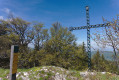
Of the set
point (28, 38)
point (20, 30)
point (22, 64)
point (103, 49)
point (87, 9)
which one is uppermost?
point (87, 9)

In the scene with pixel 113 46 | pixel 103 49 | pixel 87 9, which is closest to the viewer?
pixel 113 46

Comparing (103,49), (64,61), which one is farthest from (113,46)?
(64,61)

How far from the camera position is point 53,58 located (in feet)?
37.6

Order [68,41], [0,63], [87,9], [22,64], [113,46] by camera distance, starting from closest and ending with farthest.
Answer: [113,46], [0,63], [22,64], [68,41], [87,9]

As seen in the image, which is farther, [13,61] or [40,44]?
[40,44]

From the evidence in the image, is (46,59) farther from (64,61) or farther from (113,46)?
Result: (113,46)

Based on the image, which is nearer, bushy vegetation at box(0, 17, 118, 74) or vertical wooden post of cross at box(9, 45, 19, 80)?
vertical wooden post of cross at box(9, 45, 19, 80)

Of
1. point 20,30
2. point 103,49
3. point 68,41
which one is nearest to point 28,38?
point 20,30

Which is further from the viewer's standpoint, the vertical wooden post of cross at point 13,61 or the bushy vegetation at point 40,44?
the bushy vegetation at point 40,44

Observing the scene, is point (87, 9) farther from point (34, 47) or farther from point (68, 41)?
point (34, 47)

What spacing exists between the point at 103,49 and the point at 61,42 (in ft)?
31.0

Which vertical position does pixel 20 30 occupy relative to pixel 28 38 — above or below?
above

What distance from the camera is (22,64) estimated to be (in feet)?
38.6

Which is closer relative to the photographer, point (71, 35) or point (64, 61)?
point (64, 61)
